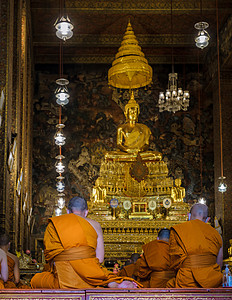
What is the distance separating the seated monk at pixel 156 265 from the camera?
5773 mm

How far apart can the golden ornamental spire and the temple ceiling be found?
784 mm

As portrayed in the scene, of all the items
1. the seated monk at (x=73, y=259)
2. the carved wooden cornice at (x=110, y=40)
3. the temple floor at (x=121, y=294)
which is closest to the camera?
the temple floor at (x=121, y=294)

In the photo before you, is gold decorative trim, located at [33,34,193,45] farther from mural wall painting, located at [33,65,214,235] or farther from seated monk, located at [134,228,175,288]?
seated monk, located at [134,228,175,288]

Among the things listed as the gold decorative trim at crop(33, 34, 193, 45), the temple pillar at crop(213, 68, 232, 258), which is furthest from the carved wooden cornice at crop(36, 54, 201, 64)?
the temple pillar at crop(213, 68, 232, 258)

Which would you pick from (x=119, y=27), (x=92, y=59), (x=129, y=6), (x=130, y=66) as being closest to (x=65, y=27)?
(x=130, y=66)

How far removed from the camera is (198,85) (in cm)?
1648

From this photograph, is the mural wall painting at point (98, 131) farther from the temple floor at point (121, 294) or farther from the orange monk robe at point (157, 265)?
the temple floor at point (121, 294)

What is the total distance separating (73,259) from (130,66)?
30.9ft

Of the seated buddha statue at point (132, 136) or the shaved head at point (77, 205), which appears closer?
the shaved head at point (77, 205)

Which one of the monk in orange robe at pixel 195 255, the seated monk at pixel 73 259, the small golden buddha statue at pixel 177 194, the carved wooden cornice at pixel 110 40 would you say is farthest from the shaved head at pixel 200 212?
the carved wooden cornice at pixel 110 40

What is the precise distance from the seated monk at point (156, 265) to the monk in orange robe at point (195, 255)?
77cm

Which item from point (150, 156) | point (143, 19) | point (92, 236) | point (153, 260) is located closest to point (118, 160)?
point (150, 156)

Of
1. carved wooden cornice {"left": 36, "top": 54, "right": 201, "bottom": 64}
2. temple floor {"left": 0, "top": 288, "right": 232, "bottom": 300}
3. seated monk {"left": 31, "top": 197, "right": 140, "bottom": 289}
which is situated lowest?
temple floor {"left": 0, "top": 288, "right": 232, "bottom": 300}

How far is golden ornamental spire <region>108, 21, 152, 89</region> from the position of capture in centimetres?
1342
